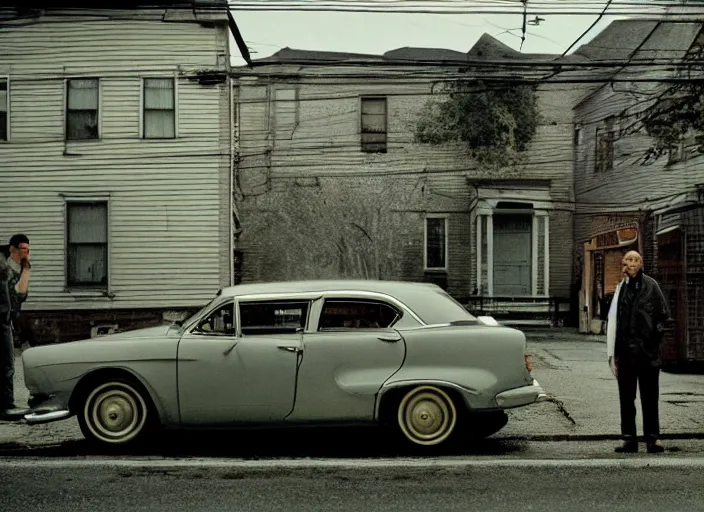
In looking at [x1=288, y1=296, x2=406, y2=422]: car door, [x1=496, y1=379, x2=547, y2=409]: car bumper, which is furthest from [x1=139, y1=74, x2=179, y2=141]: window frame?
[x1=496, y1=379, x2=547, y2=409]: car bumper

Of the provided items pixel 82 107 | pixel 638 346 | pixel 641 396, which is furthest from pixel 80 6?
pixel 641 396

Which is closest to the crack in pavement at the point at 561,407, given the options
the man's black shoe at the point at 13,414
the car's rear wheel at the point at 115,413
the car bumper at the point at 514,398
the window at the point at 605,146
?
the car bumper at the point at 514,398

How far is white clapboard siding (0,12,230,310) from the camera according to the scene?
18578 mm

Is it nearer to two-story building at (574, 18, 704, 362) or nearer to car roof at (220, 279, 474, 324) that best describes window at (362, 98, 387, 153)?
two-story building at (574, 18, 704, 362)

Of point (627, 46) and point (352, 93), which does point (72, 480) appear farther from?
point (627, 46)

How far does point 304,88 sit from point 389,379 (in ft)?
53.1

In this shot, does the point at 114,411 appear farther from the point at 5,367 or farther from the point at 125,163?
the point at 125,163

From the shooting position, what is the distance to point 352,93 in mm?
22844

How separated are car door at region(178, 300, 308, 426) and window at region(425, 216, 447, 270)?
50.7ft

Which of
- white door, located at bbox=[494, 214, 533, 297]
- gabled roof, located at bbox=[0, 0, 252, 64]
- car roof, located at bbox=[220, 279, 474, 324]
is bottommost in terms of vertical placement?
car roof, located at bbox=[220, 279, 474, 324]

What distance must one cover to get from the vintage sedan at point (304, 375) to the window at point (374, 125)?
611 inches

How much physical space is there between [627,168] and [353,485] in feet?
55.6

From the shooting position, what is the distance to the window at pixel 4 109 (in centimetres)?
1905

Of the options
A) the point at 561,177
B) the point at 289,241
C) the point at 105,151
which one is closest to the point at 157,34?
the point at 105,151
